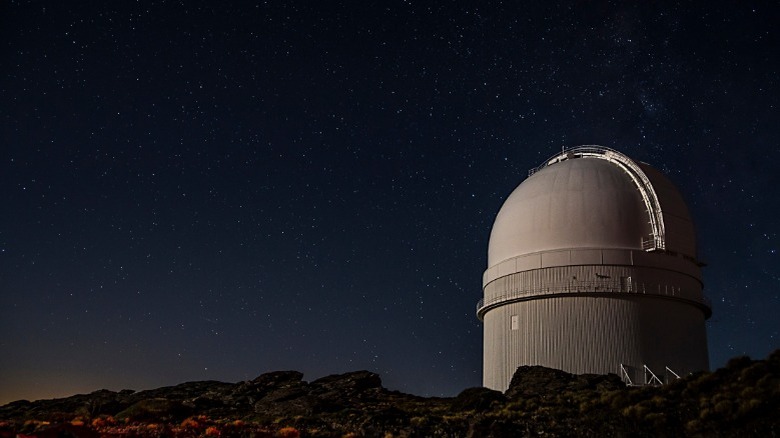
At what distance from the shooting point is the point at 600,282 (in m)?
26.4

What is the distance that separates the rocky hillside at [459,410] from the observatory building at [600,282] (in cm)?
202

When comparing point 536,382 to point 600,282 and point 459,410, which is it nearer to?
point 600,282

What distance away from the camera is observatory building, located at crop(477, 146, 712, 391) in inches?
1027

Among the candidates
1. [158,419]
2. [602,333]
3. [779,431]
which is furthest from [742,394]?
[158,419]

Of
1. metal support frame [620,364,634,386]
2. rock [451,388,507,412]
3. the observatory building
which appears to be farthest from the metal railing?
rock [451,388,507,412]

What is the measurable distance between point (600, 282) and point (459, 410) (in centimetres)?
906

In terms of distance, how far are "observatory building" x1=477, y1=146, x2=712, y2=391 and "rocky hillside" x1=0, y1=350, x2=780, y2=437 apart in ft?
6.62

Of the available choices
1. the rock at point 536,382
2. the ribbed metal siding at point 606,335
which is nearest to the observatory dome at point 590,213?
the ribbed metal siding at point 606,335

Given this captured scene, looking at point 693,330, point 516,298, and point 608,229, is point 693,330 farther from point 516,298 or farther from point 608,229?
point 516,298

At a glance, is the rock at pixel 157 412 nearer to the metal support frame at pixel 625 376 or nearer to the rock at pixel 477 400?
the rock at pixel 477 400

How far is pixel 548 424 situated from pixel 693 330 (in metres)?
14.0

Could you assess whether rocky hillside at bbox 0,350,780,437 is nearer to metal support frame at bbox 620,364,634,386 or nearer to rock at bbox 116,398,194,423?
rock at bbox 116,398,194,423

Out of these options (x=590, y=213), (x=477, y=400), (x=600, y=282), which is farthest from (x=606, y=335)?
(x=477, y=400)

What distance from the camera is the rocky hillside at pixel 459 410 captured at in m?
14.8
